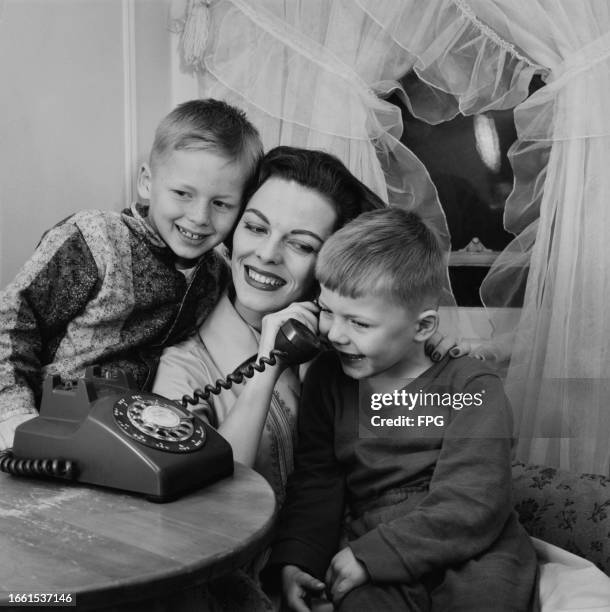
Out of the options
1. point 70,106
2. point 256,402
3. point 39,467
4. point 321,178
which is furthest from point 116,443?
point 70,106

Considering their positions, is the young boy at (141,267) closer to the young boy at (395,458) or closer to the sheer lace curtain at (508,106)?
the young boy at (395,458)

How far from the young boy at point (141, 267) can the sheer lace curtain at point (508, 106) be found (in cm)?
65

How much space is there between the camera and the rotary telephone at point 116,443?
0.92 m

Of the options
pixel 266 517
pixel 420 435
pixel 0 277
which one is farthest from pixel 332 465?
pixel 0 277

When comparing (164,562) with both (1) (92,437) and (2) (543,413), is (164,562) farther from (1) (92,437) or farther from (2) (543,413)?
(2) (543,413)

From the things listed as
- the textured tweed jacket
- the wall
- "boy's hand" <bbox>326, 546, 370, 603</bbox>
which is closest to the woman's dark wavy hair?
the textured tweed jacket

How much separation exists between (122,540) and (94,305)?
2.41 feet

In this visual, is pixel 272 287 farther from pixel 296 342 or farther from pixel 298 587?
pixel 298 587

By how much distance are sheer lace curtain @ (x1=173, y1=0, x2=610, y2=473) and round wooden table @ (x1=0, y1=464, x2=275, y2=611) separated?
1273mm

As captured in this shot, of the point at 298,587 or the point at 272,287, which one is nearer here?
the point at 298,587

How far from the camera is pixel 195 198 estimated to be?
1.51 metres

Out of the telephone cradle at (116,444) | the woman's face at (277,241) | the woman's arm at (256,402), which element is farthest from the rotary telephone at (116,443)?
the woman's face at (277,241)

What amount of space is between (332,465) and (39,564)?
0.70 metres

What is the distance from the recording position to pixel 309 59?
7.29 feet
